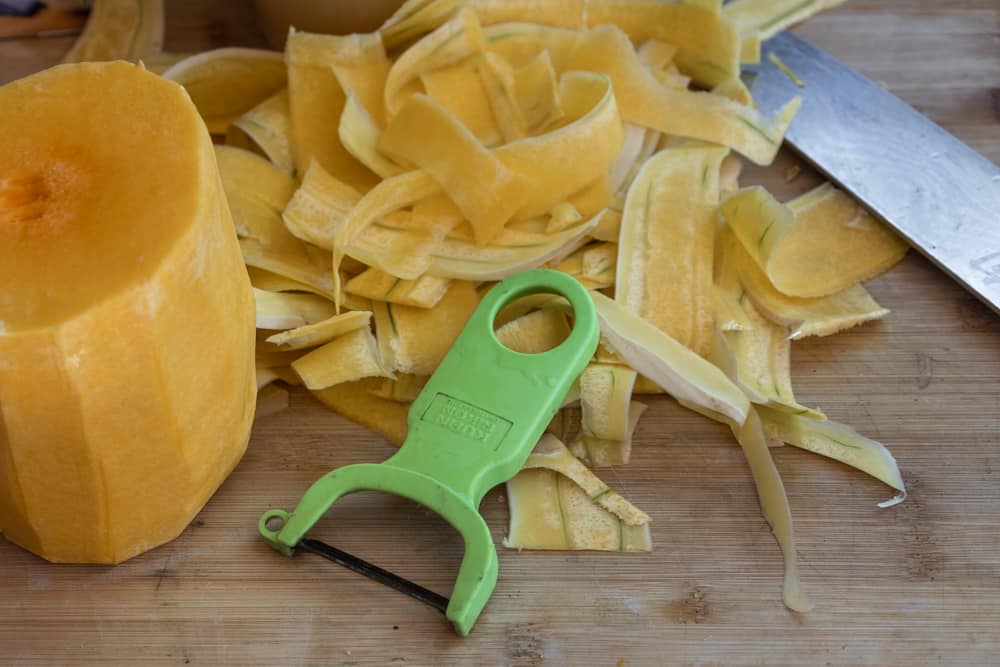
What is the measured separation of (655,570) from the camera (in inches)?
45.0

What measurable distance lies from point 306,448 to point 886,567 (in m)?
0.67

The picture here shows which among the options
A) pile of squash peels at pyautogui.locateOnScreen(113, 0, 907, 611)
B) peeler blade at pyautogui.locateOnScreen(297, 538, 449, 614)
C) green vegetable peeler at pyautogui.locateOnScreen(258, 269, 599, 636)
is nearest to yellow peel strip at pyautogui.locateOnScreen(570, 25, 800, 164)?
pile of squash peels at pyautogui.locateOnScreen(113, 0, 907, 611)

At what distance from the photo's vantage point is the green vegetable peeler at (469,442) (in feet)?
3.56

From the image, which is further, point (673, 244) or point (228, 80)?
point (228, 80)

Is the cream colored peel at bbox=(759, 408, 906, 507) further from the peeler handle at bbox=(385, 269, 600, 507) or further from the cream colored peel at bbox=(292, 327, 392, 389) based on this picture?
the cream colored peel at bbox=(292, 327, 392, 389)

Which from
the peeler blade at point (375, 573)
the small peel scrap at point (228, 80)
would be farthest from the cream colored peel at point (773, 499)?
the small peel scrap at point (228, 80)

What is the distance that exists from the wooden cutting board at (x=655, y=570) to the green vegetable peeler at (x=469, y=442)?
1.5 inches

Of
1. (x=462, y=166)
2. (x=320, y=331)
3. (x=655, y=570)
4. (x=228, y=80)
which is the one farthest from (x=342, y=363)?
(x=228, y=80)

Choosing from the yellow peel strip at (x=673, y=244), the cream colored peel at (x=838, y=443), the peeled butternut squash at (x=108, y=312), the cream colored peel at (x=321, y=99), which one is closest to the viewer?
the peeled butternut squash at (x=108, y=312)

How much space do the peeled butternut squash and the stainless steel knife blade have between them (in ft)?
2.95

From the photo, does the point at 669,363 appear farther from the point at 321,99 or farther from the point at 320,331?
the point at 321,99

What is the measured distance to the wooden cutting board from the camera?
42.3 inches

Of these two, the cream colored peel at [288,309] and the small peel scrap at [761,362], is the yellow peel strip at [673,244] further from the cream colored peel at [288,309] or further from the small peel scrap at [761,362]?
the cream colored peel at [288,309]

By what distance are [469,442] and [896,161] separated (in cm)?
80
